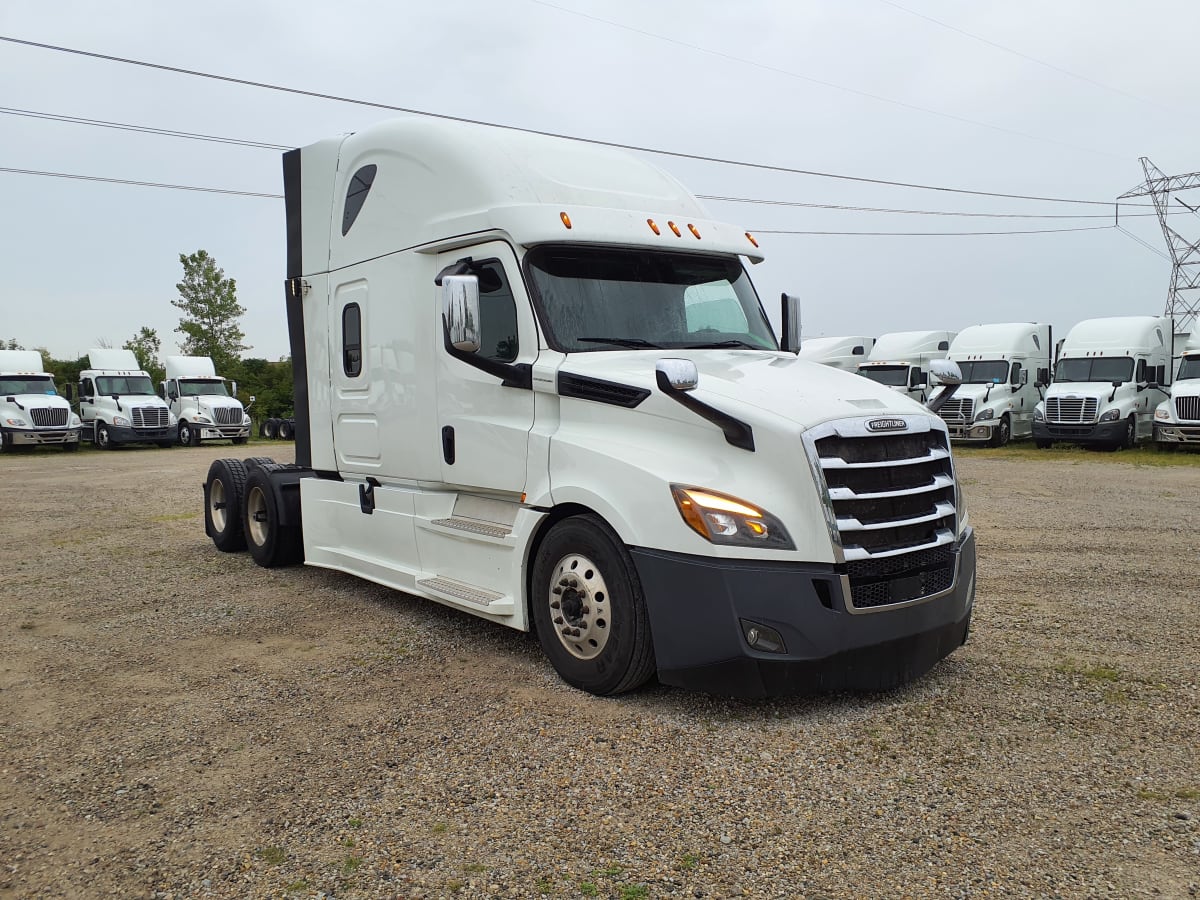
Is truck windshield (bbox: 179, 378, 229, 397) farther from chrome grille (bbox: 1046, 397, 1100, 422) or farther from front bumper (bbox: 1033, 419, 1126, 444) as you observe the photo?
chrome grille (bbox: 1046, 397, 1100, 422)

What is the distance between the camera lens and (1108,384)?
22375 millimetres

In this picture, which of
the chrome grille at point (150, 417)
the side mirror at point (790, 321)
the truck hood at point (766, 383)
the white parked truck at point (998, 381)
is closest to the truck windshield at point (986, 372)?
the white parked truck at point (998, 381)

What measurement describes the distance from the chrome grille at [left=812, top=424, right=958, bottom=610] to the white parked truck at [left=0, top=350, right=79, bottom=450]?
28996mm

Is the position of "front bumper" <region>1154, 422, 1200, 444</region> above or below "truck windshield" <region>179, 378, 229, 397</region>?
below

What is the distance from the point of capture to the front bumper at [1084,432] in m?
21.7

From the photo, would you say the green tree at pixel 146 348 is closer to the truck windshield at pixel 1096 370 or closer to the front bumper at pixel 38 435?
the front bumper at pixel 38 435

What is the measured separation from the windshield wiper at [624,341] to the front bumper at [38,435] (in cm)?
2750

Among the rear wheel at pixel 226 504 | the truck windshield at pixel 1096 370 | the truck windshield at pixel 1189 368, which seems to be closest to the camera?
the rear wheel at pixel 226 504

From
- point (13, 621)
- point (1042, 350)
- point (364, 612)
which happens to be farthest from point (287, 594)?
point (1042, 350)

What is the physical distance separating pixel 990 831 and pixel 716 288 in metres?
3.59

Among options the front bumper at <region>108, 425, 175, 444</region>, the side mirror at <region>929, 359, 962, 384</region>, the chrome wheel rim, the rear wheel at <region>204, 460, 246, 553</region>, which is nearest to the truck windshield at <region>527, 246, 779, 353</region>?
the side mirror at <region>929, 359, 962, 384</region>

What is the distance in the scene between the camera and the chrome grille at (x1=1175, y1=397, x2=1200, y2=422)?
20219mm

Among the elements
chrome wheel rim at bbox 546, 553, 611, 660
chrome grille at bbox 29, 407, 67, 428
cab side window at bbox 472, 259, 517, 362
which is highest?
cab side window at bbox 472, 259, 517, 362

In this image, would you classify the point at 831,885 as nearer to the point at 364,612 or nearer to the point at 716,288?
the point at 716,288
